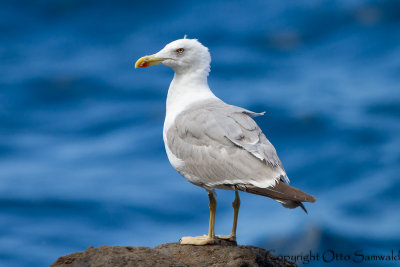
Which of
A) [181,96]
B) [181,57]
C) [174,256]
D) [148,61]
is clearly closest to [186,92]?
[181,96]

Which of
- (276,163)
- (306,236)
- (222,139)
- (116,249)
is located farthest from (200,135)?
(306,236)

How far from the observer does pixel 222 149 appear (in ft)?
22.4

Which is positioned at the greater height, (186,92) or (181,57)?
(181,57)

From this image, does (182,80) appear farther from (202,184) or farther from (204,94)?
(202,184)

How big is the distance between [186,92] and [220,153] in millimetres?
1262

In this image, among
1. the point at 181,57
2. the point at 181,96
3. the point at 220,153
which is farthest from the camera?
the point at 181,57

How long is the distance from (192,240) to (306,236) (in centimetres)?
1135

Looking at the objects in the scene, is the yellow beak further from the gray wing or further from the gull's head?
the gray wing

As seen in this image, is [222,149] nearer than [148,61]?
Yes

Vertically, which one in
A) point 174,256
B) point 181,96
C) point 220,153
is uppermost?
point 181,96

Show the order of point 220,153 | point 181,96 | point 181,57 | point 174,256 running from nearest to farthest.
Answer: point 174,256 → point 220,153 → point 181,96 → point 181,57

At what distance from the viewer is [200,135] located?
6980mm

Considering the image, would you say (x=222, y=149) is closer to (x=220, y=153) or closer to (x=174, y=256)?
(x=220, y=153)

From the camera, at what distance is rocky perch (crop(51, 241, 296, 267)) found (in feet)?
20.2
